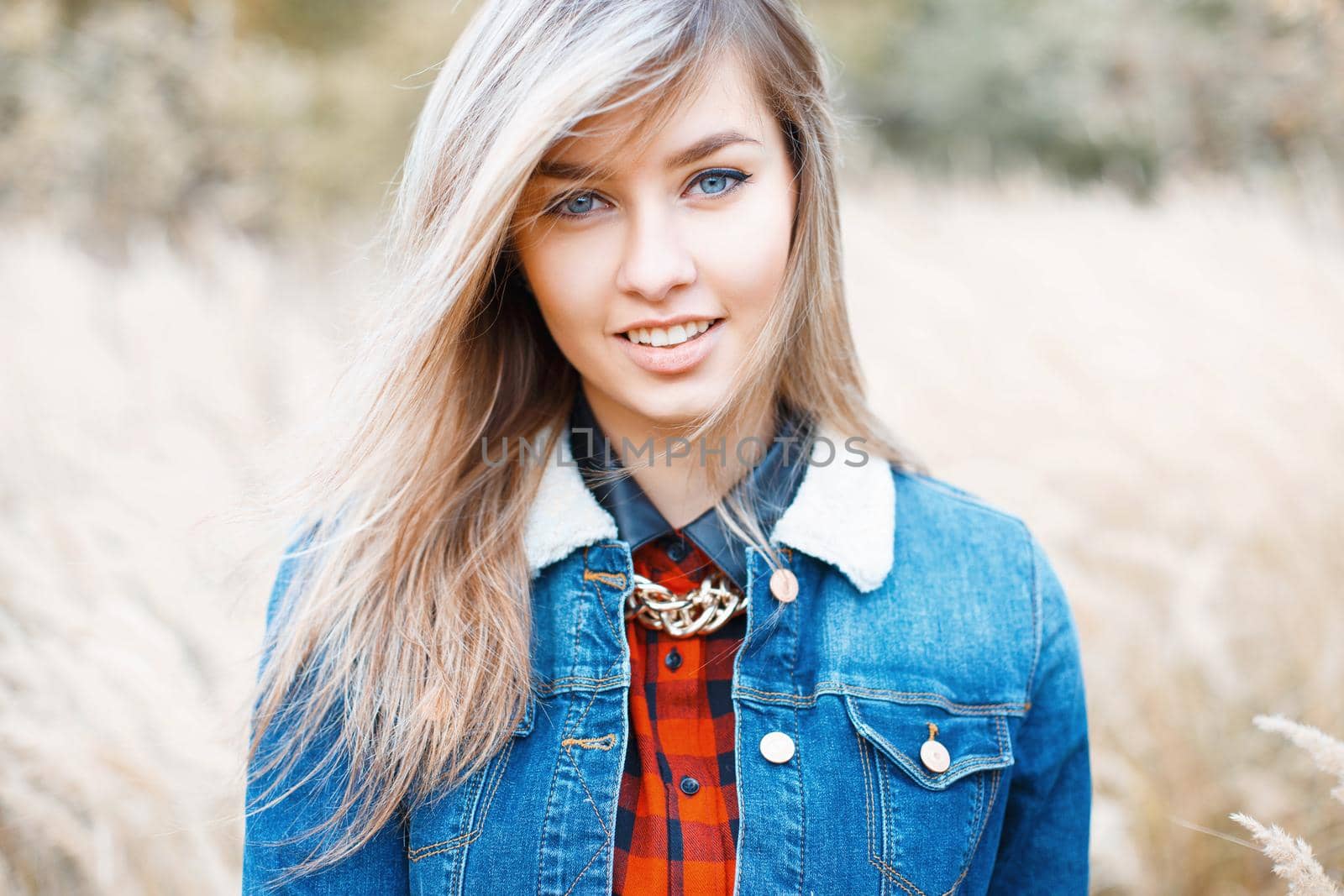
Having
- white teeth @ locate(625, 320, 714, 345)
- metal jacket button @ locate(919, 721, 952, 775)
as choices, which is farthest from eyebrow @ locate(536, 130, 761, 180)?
metal jacket button @ locate(919, 721, 952, 775)

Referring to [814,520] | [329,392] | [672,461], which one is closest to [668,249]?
[672,461]

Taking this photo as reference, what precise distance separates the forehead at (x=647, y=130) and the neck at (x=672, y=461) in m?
0.39

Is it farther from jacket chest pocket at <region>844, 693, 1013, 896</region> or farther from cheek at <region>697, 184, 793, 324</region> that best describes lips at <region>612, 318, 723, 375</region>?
jacket chest pocket at <region>844, 693, 1013, 896</region>

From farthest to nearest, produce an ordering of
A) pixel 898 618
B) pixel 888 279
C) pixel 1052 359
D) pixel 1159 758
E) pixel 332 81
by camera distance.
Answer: pixel 332 81 → pixel 888 279 → pixel 1052 359 → pixel 1159 758 → pixel 898 618

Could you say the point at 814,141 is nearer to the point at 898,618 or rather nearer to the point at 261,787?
the point at 898,618

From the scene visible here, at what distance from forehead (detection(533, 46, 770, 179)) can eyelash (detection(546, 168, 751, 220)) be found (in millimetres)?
39

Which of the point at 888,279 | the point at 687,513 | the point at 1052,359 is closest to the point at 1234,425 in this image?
the point at 1052,359

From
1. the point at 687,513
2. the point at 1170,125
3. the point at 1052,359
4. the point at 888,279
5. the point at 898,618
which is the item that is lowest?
the point at 898,618

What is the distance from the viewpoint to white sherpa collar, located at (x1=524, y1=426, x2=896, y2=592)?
1.43m

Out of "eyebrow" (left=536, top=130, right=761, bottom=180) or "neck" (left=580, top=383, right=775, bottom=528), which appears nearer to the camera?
"eyebrow" (left=536, top=130, right=761, bottom=180)

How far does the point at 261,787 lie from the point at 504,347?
0.78m

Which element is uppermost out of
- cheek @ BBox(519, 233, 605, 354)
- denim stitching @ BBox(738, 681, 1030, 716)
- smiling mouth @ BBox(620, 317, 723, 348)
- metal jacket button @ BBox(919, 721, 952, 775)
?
cheek @ BBox(519, 233, 605, 354)

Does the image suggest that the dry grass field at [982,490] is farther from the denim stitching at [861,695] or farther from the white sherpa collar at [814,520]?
the white sherpa collar at [814,520]

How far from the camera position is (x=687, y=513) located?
149cm
